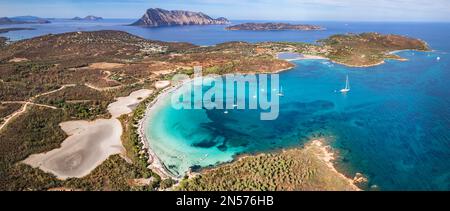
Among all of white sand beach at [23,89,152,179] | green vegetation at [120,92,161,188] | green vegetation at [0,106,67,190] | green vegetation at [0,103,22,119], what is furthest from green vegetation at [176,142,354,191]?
green vegetation at [0,103,22,119]

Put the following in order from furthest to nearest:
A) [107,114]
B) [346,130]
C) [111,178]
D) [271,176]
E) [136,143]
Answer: [107,114]
[346,130]
[136,143]
[111,178]
[271,176]

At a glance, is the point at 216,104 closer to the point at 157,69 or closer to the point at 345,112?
the point at 345,112

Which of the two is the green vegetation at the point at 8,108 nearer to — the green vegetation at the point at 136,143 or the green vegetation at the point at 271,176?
the green vegetation at the point at 136,143

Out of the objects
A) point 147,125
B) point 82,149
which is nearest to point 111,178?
point 82,149

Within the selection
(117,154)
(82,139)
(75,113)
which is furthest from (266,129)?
(75,113)

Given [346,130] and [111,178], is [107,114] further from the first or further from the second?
[346,130]

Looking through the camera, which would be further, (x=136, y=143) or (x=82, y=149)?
(x=136, y=143)

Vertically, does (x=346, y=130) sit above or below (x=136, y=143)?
above

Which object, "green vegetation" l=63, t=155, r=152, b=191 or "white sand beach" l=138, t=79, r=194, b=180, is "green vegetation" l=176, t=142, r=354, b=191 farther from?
"green vegetation" l=63, t=155, r=152, b=191
